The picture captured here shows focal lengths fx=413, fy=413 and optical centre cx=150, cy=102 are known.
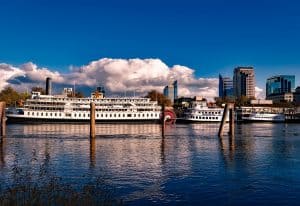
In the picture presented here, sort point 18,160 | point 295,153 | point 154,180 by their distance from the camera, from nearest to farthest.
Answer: point 154,180, point 18,160, point 295,153

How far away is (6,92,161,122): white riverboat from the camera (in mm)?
150750

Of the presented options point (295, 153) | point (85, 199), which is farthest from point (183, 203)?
point (295, 153)

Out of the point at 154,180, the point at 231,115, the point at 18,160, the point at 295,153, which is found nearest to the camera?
the point at 154,180

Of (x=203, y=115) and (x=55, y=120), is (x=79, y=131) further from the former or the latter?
(x=203, y=115)

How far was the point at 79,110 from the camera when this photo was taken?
156125 mm

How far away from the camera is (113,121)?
156 metres

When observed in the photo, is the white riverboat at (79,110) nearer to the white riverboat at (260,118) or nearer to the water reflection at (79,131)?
the water reflection at (79,131)

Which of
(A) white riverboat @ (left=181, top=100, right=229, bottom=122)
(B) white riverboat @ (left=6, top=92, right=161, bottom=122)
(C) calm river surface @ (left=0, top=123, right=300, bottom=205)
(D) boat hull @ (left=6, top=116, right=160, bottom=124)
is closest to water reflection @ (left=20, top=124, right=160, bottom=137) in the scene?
(D) boat hull @ (left=6, top=116, right=160, bottom=124)

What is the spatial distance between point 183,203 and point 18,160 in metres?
23.1

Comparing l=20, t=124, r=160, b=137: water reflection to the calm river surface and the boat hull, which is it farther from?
the calm river surface

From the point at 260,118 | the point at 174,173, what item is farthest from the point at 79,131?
the point at 260,118

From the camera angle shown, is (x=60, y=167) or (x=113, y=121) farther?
(x=113, y=121)

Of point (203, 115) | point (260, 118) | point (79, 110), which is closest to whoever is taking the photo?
point (79, 110)

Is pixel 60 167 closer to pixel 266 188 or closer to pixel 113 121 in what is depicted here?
pixel 266 188
